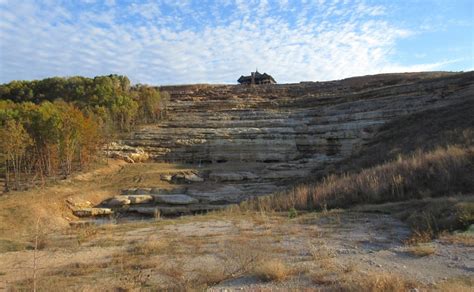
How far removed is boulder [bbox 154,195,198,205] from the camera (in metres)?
23.5

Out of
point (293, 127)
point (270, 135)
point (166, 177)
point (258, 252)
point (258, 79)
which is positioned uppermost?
point (258, 79)

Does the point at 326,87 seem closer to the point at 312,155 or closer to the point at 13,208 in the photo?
the point at 312,155

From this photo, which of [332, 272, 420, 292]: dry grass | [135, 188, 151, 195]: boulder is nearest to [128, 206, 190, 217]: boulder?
[135, 188, 151, 195]: boulder

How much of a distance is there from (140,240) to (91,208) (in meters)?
14.4

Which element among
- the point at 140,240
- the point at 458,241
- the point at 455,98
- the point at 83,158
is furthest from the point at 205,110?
the point at 458,241

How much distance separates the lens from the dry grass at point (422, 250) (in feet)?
20.3

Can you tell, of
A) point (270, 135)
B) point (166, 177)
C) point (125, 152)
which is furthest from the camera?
point (270, 135)

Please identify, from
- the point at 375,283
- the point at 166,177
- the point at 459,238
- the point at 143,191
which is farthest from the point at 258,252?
the point at 166,177

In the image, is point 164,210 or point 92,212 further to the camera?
point 164,210

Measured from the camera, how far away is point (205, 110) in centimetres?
4600

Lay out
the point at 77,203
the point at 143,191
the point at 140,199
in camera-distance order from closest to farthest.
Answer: the point at 77,203
the point at 140,199
the point at 143,191

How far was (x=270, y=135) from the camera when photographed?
3675 cm

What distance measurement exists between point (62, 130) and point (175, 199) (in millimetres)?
8526

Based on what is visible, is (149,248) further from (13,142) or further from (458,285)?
(13,142)
